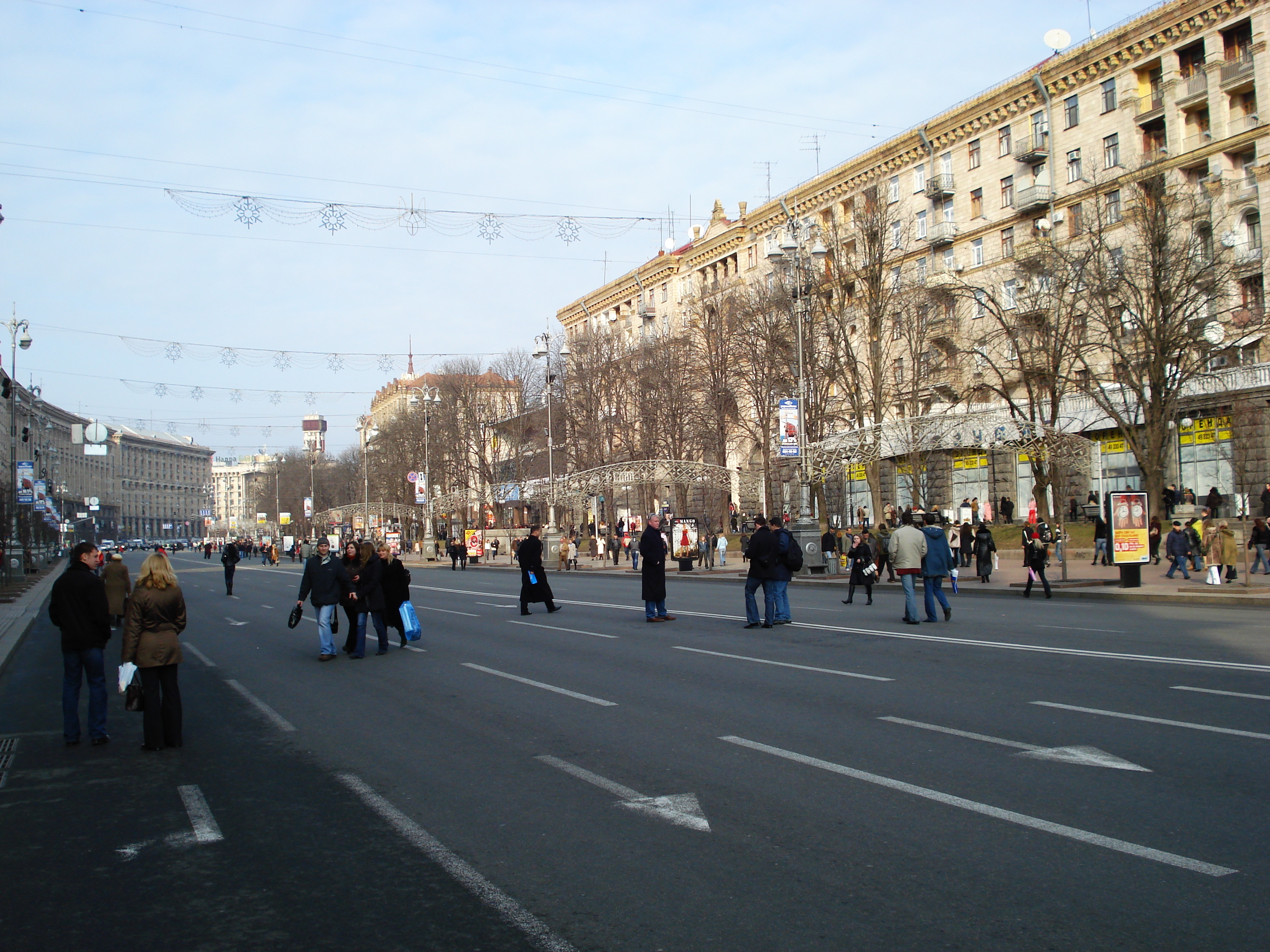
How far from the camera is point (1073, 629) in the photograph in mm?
15766

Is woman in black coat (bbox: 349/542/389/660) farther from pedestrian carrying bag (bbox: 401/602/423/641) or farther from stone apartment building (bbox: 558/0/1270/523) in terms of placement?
stone apartment building (bbox: 558/0/1270/523)

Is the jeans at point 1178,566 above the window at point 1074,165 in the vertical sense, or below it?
below

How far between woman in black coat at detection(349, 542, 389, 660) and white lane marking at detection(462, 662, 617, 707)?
7.08 ft

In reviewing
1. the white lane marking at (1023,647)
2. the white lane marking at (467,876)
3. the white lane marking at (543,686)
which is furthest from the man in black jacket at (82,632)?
the white lane marking at (1023,647)

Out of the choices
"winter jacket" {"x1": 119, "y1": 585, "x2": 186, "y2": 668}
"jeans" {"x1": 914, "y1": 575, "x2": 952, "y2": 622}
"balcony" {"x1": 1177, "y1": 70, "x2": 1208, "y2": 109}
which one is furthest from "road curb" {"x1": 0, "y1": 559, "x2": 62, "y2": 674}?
"balcony" {"x1": 1177, "y1": 70, "x2": 1208, "y2": 109}

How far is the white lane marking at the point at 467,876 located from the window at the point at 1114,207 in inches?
1751

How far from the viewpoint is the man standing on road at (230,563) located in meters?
34.4

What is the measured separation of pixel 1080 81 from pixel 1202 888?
49.0m

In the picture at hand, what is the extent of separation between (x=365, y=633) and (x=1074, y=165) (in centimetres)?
4288

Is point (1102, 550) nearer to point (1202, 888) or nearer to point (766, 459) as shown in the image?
point (766, 459)

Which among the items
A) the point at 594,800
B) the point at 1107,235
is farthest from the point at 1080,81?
the point at 594,800

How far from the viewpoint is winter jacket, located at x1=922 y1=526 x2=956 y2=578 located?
16.1m

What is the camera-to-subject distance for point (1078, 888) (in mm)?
4738

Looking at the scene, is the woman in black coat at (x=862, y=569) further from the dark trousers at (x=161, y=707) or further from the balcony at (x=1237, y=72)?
the balcony at (x=1237, y=72)
